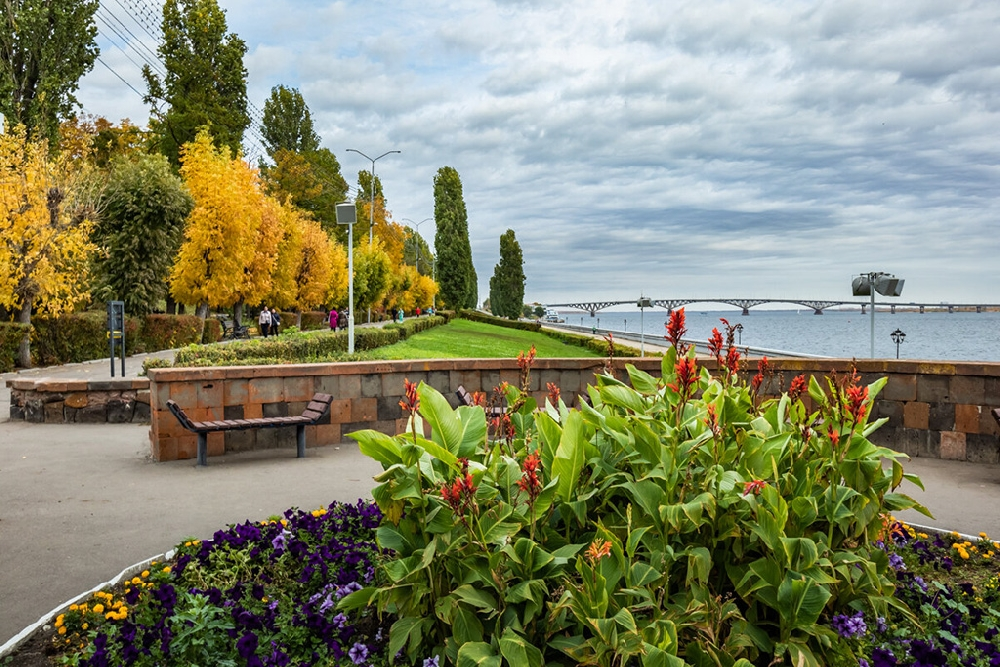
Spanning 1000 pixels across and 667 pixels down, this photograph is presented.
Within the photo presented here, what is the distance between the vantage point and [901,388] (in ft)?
28.3

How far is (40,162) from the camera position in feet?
74.0

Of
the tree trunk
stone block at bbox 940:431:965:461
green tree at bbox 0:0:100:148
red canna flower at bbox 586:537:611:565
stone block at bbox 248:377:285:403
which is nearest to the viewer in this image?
red canna flower at bbox 586:537:611:565

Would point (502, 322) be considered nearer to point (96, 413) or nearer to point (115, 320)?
point (115, 320)

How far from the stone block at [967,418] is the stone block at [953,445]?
8cm

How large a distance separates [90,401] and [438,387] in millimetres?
6414

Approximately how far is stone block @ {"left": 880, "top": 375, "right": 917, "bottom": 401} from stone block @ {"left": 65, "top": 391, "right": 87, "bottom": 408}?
1181cm

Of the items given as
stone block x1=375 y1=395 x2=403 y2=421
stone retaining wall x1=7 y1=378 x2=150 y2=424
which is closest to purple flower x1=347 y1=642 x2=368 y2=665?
stone block x1=375 y1=395 x2=403 y2=421

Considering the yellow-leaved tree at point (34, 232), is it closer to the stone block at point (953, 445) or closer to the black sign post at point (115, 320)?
the black sign post at point (115, 320)

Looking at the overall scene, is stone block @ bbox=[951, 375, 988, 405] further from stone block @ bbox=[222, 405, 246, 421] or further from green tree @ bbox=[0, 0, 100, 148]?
green tree @ bbox=[0, 0, 100, 148]

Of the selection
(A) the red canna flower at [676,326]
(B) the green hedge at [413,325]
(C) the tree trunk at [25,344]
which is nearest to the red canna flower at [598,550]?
(A) the red canna flower at [676,326]

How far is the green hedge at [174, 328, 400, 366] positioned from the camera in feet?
35.9

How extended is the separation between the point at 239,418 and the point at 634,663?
6.96m

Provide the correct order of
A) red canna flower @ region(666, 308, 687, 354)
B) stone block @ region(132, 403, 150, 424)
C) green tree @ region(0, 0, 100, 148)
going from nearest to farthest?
1. red canna flower @ region(666, 308, 687, 354)
2. stone block @ region(132, 403, 150, 424)
3. green tree @ region(0, 0, 100, 148)

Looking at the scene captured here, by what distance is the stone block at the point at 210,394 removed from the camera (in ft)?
27.7
